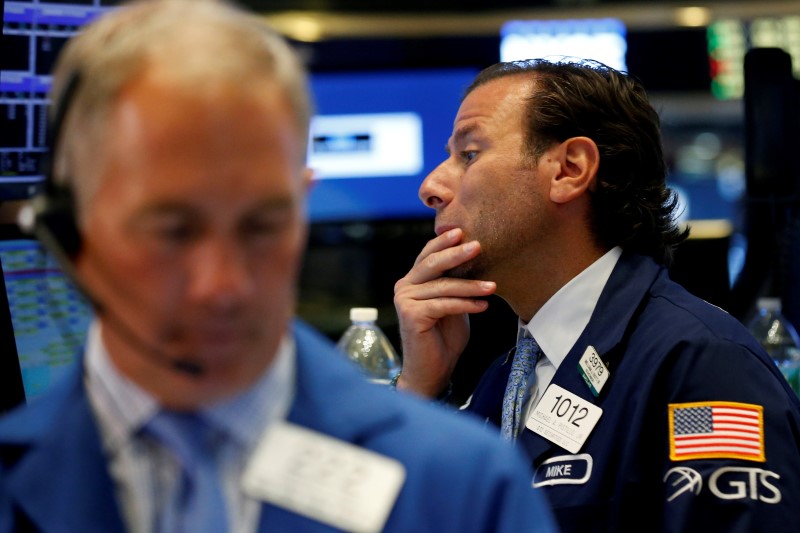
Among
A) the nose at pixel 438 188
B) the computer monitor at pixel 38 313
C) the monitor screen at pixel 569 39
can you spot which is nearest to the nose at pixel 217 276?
the computer monitor at pixel 38 313

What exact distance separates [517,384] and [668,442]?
408 mm

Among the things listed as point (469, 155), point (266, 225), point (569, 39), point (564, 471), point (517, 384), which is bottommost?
point (564, 471)

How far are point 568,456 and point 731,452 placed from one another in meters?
0.29

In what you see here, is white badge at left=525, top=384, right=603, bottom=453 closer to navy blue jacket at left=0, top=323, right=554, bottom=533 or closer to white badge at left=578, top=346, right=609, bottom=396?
white badge at left=578, top=346, right=609, bottom=396

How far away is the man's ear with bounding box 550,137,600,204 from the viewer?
2.40 meters

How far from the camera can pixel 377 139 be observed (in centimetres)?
550

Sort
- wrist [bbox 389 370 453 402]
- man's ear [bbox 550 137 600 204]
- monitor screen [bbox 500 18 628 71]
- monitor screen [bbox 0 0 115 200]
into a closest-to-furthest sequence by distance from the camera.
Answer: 1. monitor screen [bbox 0 0 115 200]
2. man's ear [bbox 550 137 600 204]
3. wrist [bbox 389 370 453 402]
4. monitor screen [bbox 500 18 628 71]

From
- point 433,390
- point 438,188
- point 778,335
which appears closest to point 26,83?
point 438,188

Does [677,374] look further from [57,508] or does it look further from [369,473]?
[57,508]

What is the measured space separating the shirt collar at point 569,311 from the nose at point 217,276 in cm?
139

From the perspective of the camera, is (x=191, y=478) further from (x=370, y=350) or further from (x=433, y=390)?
(x=370, y=350)

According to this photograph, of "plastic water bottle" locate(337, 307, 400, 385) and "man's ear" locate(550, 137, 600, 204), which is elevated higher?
"man's ear" locate(550, 137, 600, 204)

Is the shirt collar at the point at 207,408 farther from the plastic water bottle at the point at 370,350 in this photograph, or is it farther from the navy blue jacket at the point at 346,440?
the plastic water bottle at the point at 370,350

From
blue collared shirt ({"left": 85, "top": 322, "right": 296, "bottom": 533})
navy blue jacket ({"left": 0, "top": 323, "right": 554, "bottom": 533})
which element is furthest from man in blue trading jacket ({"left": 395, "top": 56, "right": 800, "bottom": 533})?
blue collared shirt ({"left": 85, "top": 322, "right": 296, "bottom": 533})
